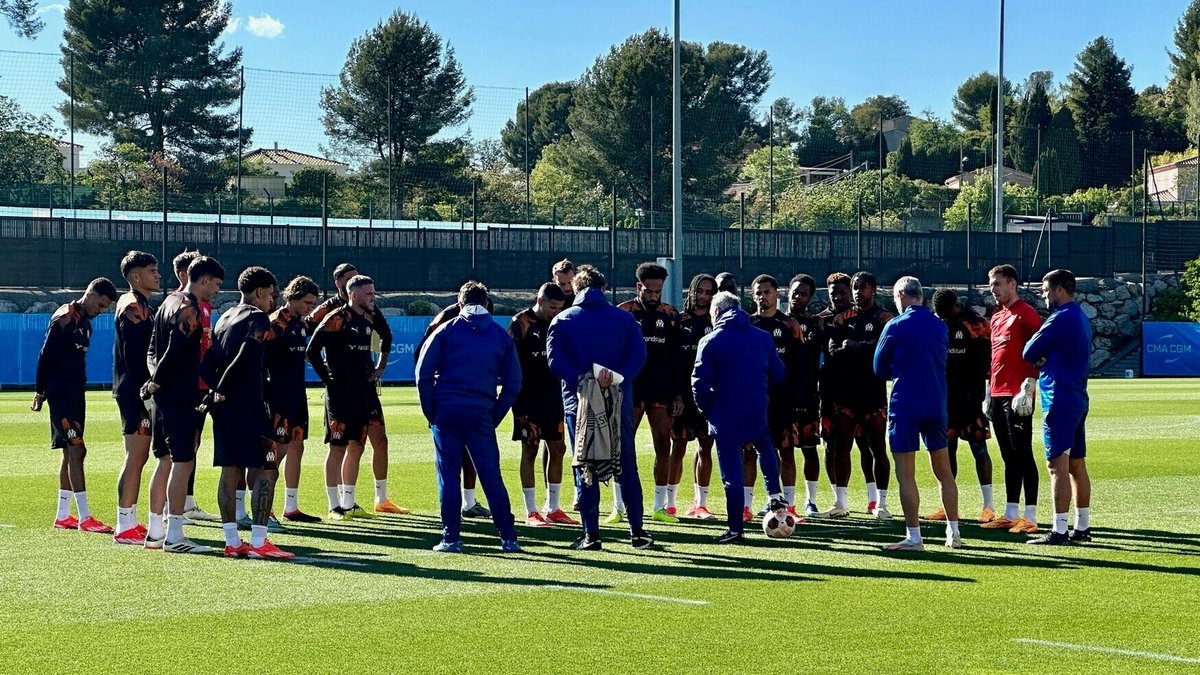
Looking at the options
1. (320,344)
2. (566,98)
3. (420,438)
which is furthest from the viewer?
(566,98)

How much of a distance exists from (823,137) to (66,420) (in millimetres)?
108354

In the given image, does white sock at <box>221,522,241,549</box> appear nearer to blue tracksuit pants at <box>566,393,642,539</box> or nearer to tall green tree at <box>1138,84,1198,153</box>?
blue tracksuit pants at <box>566,393,642,539</box>

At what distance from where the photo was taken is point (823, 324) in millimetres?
13680

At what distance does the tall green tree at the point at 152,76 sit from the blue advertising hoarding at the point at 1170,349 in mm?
29613

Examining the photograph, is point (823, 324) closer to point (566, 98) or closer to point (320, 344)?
point (320, 344)

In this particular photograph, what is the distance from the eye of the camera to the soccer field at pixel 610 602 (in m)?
7.52

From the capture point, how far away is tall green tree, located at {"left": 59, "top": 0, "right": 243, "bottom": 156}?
186 ft

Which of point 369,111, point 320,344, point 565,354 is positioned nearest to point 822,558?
point 565,354

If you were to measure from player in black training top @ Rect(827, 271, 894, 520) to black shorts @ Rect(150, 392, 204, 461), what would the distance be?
210 inches

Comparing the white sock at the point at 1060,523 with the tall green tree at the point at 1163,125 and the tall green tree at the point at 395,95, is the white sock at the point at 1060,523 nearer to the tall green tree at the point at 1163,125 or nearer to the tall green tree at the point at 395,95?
the tall green tree at the point at 395,95

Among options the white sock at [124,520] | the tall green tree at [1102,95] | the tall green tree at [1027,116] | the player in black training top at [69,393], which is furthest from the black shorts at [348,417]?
the tall green tree at [1102,95]

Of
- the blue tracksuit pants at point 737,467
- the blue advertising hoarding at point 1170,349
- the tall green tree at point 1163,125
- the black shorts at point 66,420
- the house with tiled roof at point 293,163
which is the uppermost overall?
the tall green tree at point 1163,125

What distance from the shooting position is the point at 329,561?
1087 centimetres

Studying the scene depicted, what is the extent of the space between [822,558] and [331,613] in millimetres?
3743
